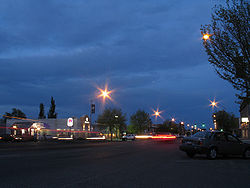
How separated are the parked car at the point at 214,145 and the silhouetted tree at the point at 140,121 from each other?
351ft

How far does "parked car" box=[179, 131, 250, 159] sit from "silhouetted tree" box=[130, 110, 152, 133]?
106876 millimetres

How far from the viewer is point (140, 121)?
124000 mm

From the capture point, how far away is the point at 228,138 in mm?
16812

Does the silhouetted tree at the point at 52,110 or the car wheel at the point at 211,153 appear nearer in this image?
the car wheel at the point at 211,153

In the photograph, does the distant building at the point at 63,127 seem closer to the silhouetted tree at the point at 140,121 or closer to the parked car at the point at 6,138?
the parked car at the point at 6,138

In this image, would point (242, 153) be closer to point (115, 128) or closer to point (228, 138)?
point (228, 138)

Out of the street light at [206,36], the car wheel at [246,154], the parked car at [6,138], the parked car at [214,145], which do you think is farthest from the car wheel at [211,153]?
the parked car at [6,138]

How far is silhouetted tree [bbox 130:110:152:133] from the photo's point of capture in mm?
123637

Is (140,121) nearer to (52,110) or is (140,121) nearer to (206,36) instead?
(52,110)

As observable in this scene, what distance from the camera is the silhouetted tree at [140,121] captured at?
406 ft

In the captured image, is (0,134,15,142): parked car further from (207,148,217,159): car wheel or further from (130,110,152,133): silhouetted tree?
(130,110,152,133): silhouetted tree

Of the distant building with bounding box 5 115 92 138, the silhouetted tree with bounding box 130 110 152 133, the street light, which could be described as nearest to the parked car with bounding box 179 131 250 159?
the street light

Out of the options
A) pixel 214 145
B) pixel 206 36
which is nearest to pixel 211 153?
pixel 214 145

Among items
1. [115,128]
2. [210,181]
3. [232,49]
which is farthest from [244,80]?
[115,128]
